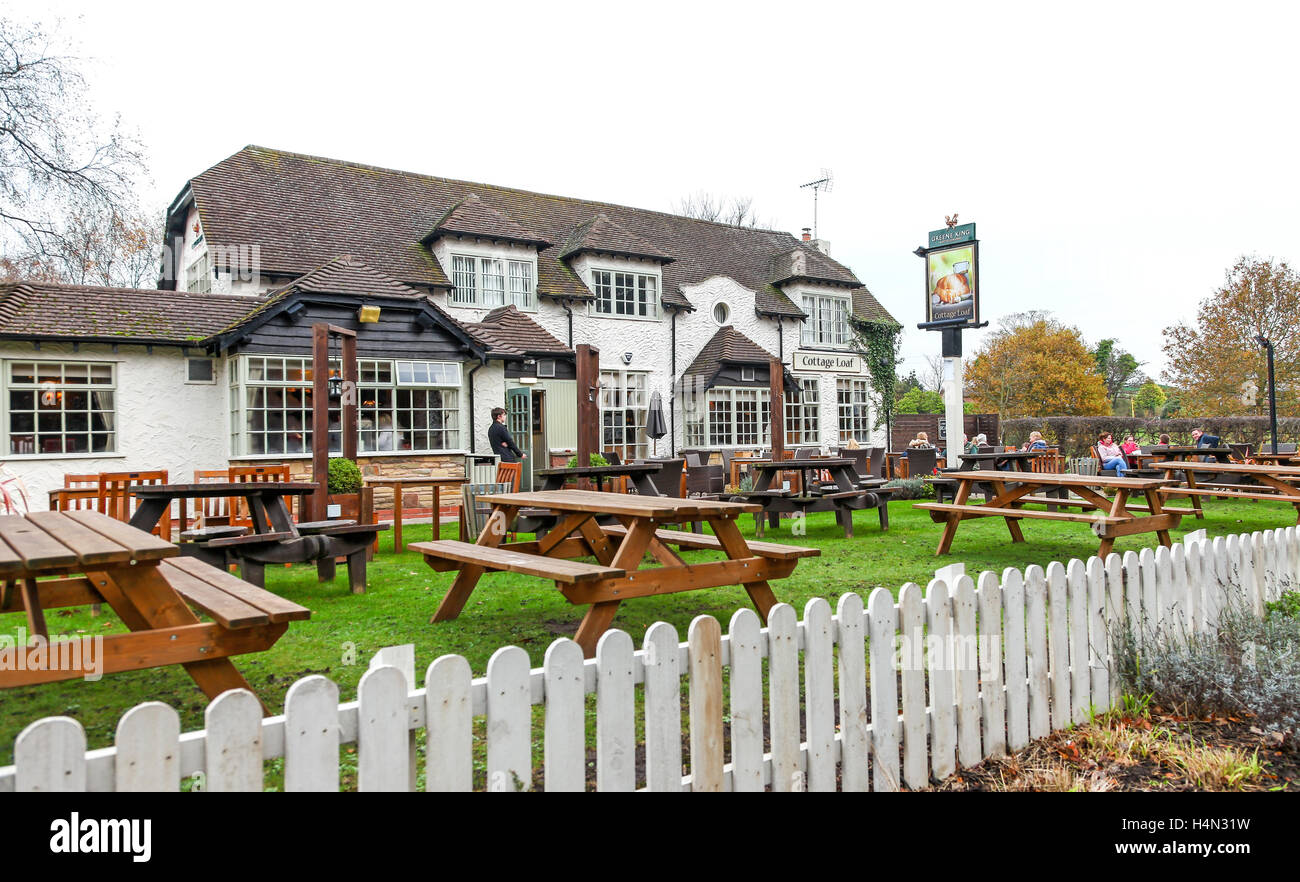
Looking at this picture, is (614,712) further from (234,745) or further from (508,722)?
(234,745)

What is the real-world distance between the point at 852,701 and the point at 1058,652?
3.99 feet

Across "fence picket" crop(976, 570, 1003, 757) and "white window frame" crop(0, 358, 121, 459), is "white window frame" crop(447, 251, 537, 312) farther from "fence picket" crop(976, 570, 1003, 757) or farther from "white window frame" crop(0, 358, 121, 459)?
"fence picket" crop(976, 570, 1003, 757)

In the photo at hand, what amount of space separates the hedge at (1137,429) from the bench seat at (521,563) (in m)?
28.7

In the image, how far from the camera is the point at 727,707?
141 inches

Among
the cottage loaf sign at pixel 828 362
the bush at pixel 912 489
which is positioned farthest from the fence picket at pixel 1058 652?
the cottage loaf sign at pixel 828 362

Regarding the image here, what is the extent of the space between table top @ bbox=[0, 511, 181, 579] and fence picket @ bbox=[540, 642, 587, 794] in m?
1.40

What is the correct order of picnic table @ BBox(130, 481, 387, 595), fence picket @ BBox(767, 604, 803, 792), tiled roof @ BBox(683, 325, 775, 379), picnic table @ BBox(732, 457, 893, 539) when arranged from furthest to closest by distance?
tiled roof @ BBox(683, 325, 775, 379) → picnic table @ BBox(732, 457, 893, 539) → picnic table @ BBox(130, 481, 387, 595) → fence picket @ BBox(767, 604, 803, 792)

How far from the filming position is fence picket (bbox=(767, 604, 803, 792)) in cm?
262

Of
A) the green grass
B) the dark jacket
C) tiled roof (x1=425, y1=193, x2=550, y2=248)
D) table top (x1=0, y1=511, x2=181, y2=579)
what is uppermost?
tiled roof (x1=425, y1=193, x2=550, y2=248)

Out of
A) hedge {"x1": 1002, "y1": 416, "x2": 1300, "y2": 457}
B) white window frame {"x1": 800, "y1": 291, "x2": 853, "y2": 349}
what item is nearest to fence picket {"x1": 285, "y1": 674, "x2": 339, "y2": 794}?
white window frame {"x1": 800, "y1": 291, "x2": 853, "y2": 349}

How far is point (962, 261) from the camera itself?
18.7 m

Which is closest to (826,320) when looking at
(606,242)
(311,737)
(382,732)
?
(606,242)
